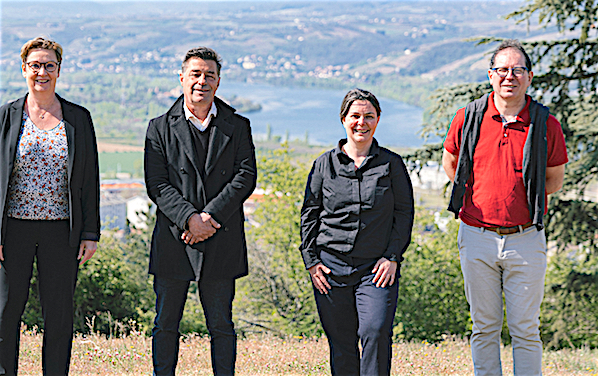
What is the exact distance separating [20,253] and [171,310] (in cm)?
82

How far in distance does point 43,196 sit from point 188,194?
0.73 metres

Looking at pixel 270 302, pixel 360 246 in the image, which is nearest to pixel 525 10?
pixel 360 246

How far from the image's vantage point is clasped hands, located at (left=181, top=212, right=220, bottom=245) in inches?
119

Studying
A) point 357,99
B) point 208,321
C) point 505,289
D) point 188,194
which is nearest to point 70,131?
point 188,194

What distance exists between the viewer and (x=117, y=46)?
555 feet

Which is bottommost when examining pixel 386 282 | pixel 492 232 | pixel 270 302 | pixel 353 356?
pixel 270 302

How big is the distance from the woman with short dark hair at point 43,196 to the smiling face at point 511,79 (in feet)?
7.06

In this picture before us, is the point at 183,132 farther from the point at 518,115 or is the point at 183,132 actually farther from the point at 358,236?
the point at 518,115

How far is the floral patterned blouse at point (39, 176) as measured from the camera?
298cm

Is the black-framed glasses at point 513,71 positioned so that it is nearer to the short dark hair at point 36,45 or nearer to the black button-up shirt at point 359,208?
the black button-up shirt at point 359,208

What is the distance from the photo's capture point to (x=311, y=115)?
13062cm

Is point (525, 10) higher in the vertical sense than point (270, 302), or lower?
higher

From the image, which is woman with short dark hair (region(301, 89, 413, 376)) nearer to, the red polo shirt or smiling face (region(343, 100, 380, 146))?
smiling face (region(343, 100, 380, 146))

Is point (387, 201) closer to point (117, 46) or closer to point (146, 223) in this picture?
point (146, 223)
